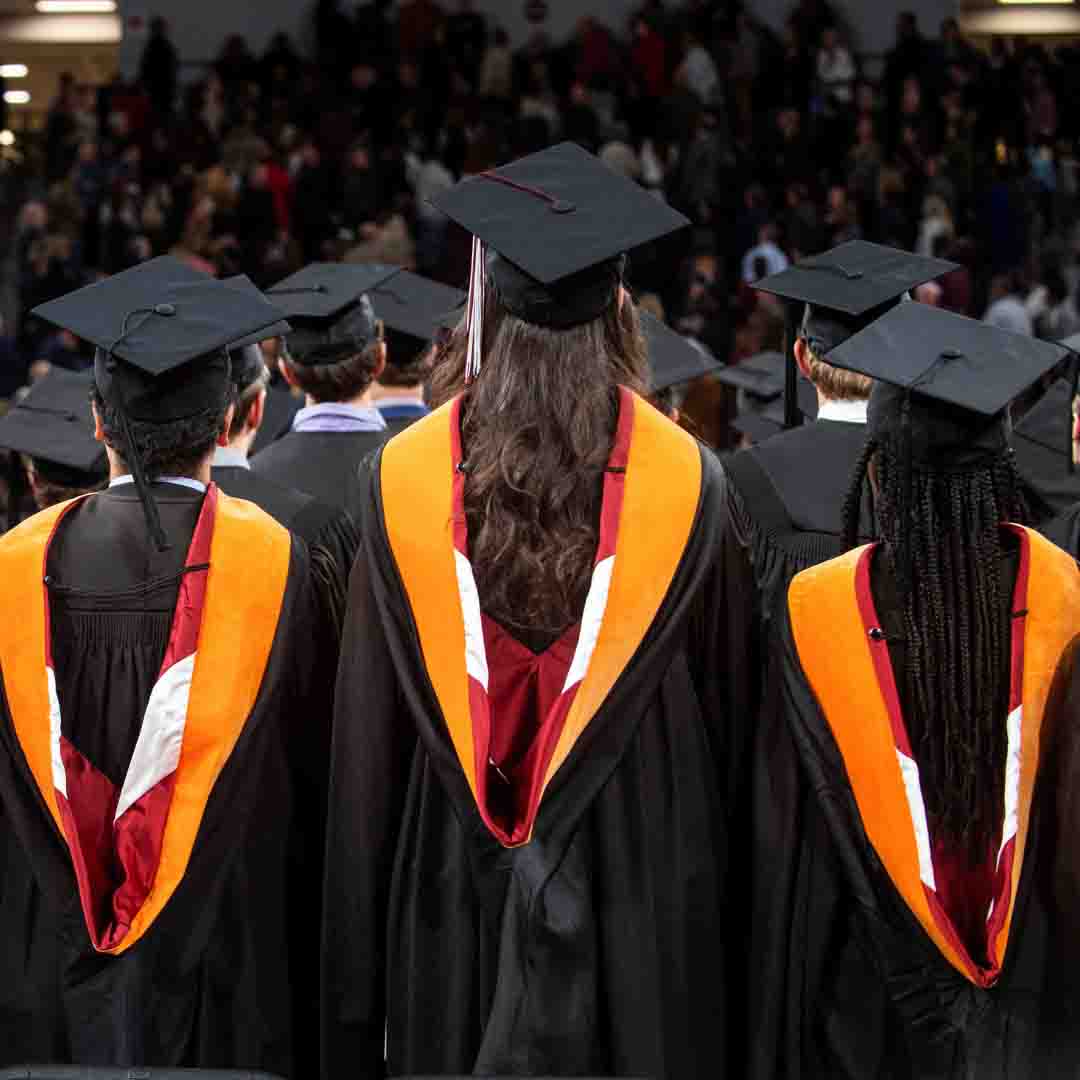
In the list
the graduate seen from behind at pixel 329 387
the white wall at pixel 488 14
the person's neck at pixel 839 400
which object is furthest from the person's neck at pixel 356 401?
the white wall at pixel 488 14

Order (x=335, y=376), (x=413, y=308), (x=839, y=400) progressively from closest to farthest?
(x=839, y=400), (x=335, y=376), (x=413, y=308)

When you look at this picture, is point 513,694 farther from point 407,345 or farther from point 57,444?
point 407,345

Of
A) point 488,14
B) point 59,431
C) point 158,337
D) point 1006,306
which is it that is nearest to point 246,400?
point 158,337

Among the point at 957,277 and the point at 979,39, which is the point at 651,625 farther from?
the point at 979,39

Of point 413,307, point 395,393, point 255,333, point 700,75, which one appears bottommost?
point 700,75

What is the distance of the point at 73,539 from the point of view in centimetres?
366

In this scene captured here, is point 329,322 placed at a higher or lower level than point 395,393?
higher

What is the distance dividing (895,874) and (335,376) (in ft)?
8.40

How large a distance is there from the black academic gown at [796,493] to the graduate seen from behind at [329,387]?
99 centimetres

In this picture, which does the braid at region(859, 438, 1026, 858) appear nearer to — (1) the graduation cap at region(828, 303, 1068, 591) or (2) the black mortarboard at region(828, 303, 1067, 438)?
(1) the graduation cap at region(828, 303, 1068, 591)

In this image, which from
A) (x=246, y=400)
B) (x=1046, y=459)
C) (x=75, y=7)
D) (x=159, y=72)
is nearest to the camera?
(x=246, y=400)

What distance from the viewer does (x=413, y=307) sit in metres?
6.23

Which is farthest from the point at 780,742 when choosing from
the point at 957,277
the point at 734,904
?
the point at 957,277

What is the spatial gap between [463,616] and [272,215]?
14.7m
